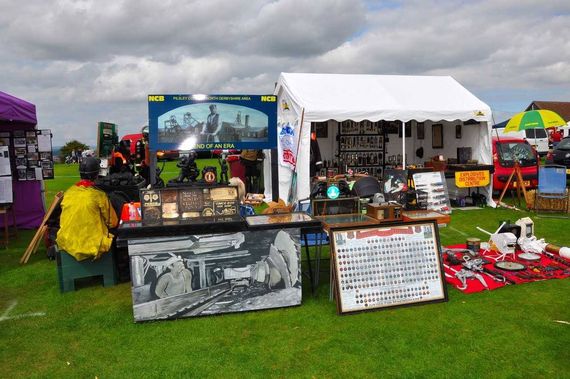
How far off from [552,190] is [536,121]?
181cm

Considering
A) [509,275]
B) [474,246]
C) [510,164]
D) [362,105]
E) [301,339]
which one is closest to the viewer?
[301,339]

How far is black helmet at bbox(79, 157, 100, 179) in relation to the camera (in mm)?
4627

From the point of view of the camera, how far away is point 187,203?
419cm

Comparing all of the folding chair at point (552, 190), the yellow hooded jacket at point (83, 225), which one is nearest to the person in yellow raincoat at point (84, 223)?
the yellow hooded jacket at point (83, 225)

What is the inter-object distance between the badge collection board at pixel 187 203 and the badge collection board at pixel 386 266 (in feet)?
3.49

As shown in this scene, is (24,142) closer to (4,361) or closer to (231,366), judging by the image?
(4,361)

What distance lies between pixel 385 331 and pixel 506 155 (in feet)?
26.7

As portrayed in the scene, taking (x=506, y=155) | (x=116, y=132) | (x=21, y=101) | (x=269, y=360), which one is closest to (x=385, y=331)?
(x=269, y=360)

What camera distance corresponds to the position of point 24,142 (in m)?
7.80

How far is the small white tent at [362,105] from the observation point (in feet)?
28.4

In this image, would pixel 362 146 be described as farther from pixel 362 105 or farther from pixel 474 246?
pixel 474 246

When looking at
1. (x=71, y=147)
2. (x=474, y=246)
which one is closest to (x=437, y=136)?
(x=474, y=246)

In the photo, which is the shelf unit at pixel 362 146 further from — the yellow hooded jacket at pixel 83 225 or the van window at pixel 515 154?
the yellow hooded jacket at pixel 83 225

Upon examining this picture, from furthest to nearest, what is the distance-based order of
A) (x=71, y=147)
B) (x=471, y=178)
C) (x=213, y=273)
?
(x=71, y=147)
(x=471, y=178)
(x=213, y=273)
